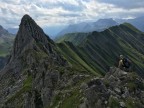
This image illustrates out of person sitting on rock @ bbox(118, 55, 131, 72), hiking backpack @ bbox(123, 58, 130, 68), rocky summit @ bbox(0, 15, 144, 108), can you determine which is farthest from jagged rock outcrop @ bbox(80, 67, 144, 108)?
hiking backpack @ bbox(123, 58, 130, 68)

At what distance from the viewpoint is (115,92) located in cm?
10388

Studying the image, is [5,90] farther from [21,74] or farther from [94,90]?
[94,90]

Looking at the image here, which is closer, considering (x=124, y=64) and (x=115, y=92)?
(x=115, y=92)

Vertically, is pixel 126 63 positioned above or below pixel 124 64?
above

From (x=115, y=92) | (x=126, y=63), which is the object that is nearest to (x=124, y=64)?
(x=126, y=63)

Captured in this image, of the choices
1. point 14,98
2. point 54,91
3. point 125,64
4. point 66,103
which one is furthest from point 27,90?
point 125,64

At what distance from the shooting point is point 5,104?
170m

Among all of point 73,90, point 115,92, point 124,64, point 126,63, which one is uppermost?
point 126,63

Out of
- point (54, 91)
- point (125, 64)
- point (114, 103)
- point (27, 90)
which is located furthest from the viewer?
point (27, 90)

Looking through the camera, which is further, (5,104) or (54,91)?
(5,104)

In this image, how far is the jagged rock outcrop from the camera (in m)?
98.8

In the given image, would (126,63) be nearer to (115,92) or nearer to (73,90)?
(115,92)

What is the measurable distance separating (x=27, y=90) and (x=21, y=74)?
40.0 m

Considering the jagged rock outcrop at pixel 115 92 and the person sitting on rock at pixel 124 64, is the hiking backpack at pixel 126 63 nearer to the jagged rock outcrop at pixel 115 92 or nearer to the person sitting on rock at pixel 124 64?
the person sitting on rock at pixel 124 64
